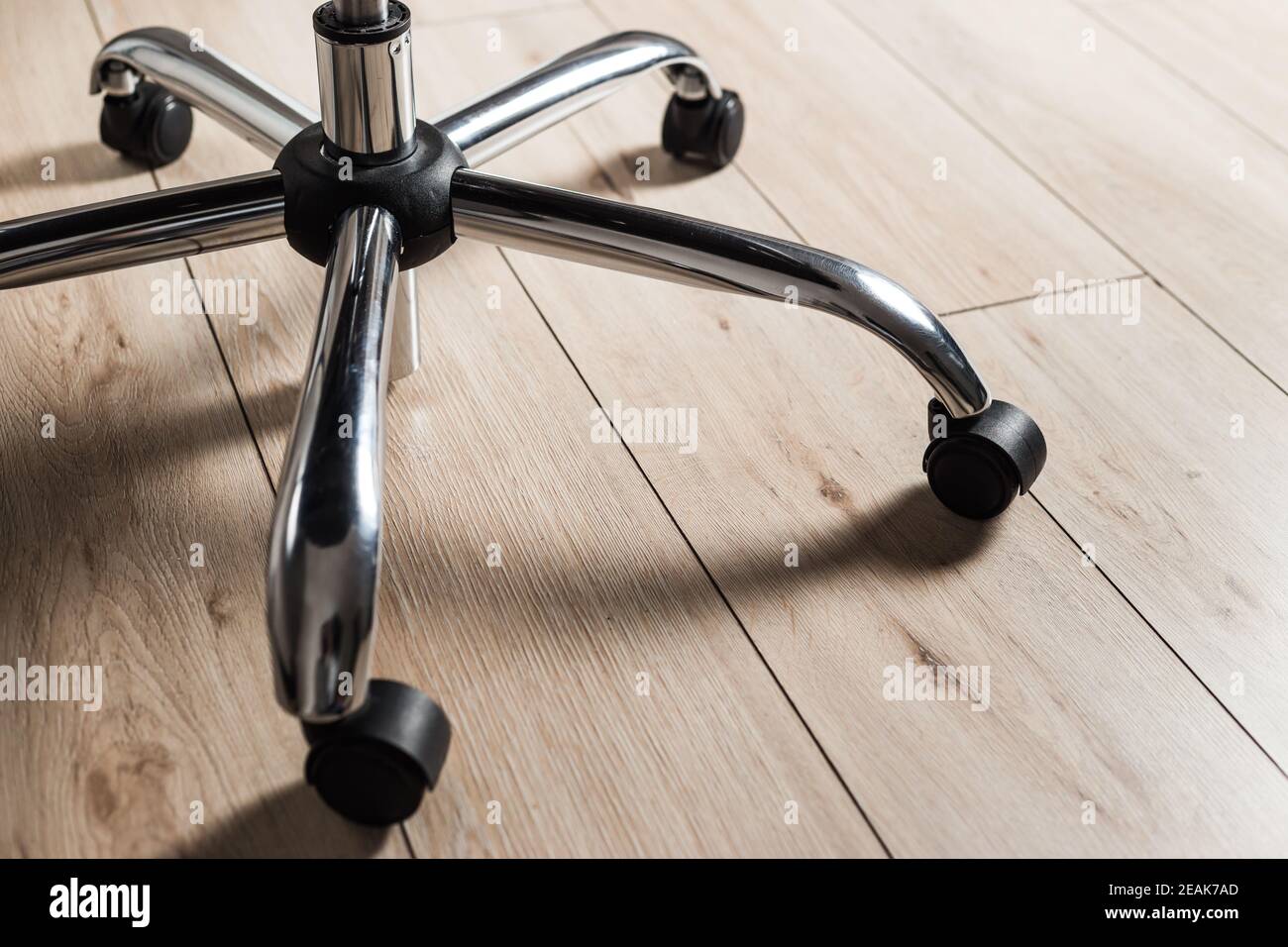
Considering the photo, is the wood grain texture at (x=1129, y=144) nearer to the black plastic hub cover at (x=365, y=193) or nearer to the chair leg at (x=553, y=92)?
the chair leg at (x=553, y=92)

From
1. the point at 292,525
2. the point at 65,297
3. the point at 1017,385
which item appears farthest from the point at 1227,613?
Answer: the point at 65,297

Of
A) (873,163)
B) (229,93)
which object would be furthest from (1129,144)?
(229,93)

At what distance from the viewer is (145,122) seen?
1.11 metres

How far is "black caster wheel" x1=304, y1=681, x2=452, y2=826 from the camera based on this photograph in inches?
23.4

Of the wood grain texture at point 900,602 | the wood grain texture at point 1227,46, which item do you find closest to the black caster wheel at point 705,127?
the wood grain texture at point 900,602

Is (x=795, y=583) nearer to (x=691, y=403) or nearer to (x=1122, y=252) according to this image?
(x=691, y=403)

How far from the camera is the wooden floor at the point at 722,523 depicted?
0.67m

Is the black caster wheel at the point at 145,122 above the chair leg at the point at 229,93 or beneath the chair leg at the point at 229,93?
beneath

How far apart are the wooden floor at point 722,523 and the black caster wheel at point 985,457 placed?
0.02 metres

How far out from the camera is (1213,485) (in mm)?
874

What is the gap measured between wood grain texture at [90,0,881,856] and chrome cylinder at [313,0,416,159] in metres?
0.20

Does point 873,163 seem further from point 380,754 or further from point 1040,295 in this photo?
point 380,754

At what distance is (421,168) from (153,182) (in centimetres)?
45

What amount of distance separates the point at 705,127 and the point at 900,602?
1.83 feet
